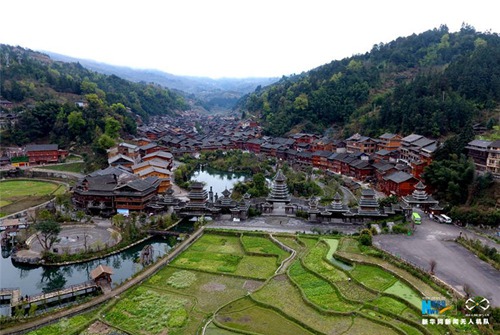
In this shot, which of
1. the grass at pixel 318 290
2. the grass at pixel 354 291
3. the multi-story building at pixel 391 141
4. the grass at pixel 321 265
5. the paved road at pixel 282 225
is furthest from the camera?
the multi-story building at pixel 391 141

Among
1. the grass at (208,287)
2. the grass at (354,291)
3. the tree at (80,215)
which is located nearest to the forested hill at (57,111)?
the tree at (80,215)

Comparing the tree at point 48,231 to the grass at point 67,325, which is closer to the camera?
the grass at point 67,325

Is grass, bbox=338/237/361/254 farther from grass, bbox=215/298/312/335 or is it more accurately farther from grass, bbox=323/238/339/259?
grass, bbox=215/298/312/335

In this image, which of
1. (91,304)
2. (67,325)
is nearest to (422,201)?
(91,304)

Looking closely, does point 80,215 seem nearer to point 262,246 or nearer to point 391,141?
point 262,246

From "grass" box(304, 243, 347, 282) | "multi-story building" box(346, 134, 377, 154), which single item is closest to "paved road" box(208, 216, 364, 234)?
"grass" box(304, 243, 347, 282)

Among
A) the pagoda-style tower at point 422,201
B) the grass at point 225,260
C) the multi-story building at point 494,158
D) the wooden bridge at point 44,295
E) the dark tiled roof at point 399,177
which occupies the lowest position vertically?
the wooden bridge at point 44,295

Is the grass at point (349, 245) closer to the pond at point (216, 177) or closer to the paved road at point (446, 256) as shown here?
the paved road at point (446, 256)
